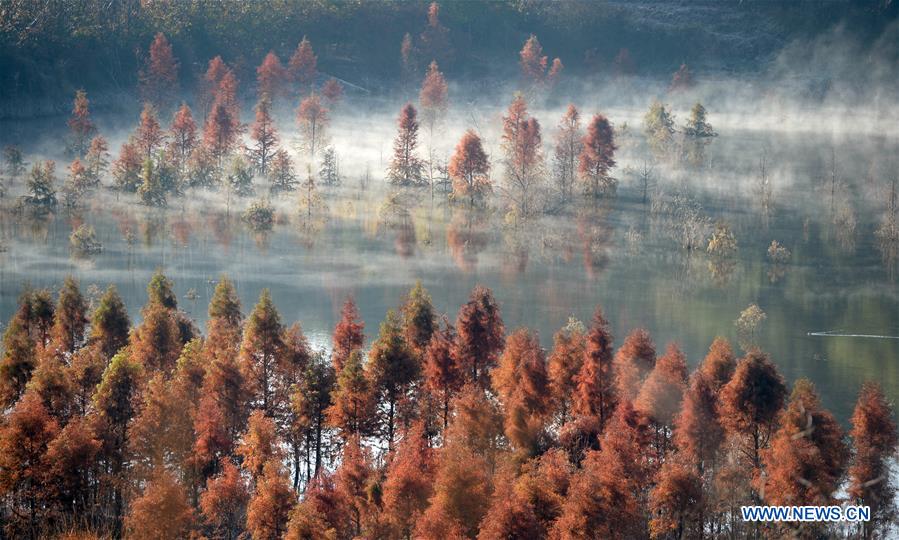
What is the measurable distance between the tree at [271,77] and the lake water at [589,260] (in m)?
28.3

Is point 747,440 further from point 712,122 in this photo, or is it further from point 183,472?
point 712,122

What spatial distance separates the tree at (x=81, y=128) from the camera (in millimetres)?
133125

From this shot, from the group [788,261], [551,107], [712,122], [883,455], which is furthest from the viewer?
[551,107]

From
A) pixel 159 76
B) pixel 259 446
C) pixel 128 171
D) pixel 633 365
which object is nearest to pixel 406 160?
pixel 128 171

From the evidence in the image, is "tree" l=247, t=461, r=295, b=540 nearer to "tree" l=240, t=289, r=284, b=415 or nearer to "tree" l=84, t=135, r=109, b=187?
"tree" l=240, t=289, r=284, b=415

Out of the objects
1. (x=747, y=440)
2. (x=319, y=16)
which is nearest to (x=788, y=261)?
(x=747, y=440)

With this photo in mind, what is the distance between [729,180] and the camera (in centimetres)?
12050

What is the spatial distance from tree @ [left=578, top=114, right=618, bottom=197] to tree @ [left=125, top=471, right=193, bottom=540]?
81844 millimetres

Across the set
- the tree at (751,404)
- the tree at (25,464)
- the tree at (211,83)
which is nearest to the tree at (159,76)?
the tree at (211,83)

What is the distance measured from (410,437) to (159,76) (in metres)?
113

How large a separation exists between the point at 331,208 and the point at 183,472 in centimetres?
7224

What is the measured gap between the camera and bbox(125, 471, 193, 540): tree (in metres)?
38.0

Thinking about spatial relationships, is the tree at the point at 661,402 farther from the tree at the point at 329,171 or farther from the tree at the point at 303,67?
the tree at the point at 303,67

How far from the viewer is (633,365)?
48812 millimetres
